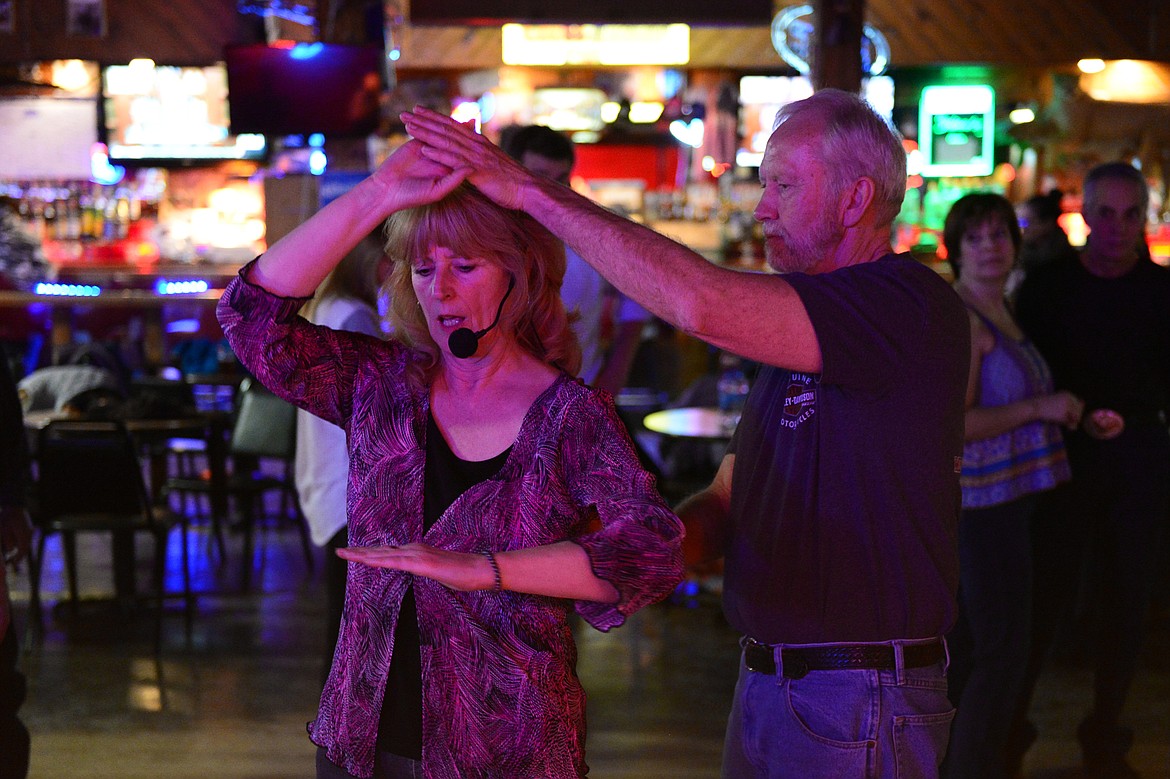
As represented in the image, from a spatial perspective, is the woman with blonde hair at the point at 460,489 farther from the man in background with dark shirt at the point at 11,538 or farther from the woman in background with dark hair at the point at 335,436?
the woman in background with dark hair at the point at 335,436

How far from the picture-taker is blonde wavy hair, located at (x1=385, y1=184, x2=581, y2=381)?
1.71 meters

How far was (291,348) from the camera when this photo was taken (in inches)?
69.6

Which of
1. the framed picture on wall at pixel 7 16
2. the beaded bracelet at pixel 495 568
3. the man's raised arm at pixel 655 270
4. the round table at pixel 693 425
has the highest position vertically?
the framed picture on wall at pixel 7 16

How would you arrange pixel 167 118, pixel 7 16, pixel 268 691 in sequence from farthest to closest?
pixel 167 118, pixel 7 16, pixel 268 691

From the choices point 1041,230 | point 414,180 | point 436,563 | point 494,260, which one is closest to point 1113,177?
point 1041,230

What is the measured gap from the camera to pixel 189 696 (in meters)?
4.61

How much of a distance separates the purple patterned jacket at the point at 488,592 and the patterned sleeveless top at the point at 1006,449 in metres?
1.94

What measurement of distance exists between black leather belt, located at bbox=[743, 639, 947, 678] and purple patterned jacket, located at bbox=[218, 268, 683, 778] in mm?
313

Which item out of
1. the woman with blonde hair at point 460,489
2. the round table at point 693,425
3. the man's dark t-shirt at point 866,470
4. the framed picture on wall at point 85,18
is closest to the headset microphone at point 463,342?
the woman with blonde hair at point 460,489

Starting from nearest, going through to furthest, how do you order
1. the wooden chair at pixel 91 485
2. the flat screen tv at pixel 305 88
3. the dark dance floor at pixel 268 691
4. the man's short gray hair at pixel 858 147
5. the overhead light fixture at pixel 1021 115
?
the man's short gray hair at pixel 858 147, the dark dance floor at pixel 268 691, the wooden chair at pixel 91 485, the flat screen tv at pixel 305 88, the overhead light fixture at pixel 1021 115

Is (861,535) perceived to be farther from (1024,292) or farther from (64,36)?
(64,36)

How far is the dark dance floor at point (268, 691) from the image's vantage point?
4.02m

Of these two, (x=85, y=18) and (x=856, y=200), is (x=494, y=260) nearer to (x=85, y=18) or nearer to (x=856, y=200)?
(x=856, y=200)

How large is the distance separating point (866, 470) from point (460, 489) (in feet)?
1.84
